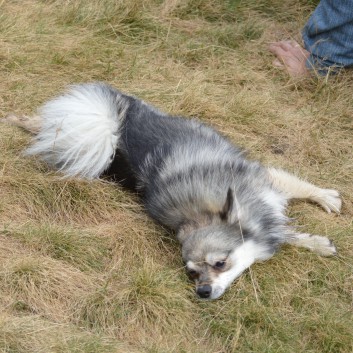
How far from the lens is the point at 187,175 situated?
4309 millimetres

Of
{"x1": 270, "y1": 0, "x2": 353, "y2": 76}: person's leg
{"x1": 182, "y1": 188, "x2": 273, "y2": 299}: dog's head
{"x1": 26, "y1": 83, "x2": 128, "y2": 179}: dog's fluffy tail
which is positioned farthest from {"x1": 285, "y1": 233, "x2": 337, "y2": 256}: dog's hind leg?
{"x1": 270, "y1": 0, "x2": 353, "y2": 76}: person's leg

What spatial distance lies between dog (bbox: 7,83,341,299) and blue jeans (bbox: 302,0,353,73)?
4.74 feet

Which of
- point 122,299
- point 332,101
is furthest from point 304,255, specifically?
point 332,101

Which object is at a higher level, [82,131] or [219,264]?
[82,131]

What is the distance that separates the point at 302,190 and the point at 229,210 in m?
0.69

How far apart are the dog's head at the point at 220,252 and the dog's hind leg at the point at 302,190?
1.67ft

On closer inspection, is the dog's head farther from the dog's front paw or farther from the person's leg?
the person's leg

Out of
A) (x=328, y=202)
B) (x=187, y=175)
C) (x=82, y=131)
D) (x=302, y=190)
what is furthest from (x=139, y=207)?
(x=328, y=202)

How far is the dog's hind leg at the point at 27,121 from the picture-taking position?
16.0 feet

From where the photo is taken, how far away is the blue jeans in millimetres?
5680

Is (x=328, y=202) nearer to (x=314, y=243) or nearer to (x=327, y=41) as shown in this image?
(x=314, y=243)

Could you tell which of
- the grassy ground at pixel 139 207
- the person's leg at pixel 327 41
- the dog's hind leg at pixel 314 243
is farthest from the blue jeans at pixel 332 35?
the dog's hind leg at pixel 314 243

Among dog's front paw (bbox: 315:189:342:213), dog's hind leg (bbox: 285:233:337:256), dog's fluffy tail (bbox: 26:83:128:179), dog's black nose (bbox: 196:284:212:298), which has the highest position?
dog's fluffy tail (bbox: 26:83:128:179)

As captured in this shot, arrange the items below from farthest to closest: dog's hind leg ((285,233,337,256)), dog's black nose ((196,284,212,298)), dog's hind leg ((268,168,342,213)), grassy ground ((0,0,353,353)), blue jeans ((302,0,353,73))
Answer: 1. blue jeans ((302,0,353,73))
2. dog's hind leg ((268,168,342,213))
3. dog's hind leg ((285,233,337,256))
4. dog's black nose ((196,284,212,298))
5. grassy ground ((0,0,353,353))
